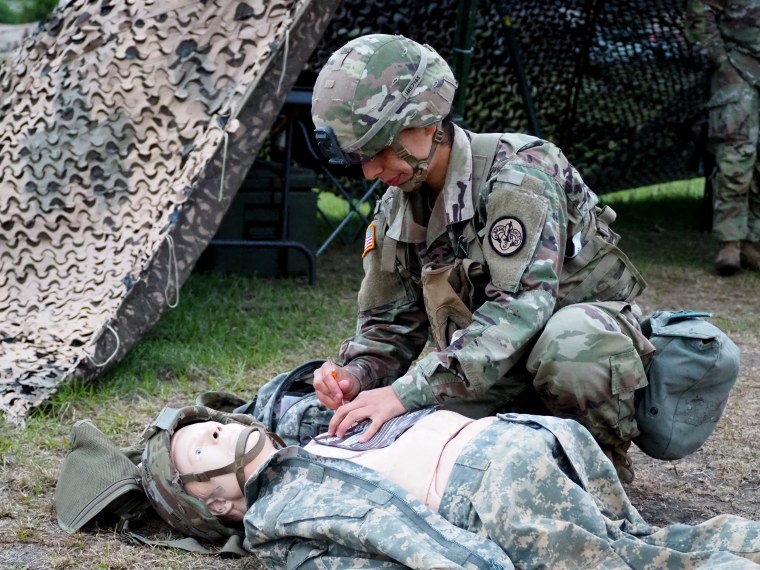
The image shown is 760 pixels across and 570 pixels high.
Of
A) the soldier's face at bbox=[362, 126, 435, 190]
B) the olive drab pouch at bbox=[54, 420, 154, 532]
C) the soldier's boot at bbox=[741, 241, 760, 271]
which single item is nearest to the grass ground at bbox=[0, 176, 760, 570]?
the olive drab pouch at bbox=[54, 420, 154, 532]

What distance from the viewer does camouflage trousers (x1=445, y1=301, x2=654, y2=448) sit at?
2598 millimetres

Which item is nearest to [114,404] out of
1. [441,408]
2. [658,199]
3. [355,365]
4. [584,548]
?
[355,365]

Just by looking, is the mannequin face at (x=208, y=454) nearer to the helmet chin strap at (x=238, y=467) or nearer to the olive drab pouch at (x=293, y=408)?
the helmet chin strap at (x=238, y=467)

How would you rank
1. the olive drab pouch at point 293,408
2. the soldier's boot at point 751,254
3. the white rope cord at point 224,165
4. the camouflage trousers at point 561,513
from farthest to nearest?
the soldier's boot at point 751,254 < the white rope cord at point 224,165 < the olive drab pouch at point 293,408 < the camouflage trousers at point 561,513

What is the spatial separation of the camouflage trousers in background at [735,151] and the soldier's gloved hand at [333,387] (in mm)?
3916

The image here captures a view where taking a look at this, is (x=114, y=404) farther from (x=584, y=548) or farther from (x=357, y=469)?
(x=584, y=548)

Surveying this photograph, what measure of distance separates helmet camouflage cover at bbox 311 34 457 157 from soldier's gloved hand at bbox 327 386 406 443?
0.58 meters

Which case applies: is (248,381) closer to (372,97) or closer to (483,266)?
(483,266)

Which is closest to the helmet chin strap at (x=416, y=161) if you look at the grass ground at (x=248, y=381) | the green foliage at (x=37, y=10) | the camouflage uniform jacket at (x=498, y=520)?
the camouflage uniform jacket at (x=498, y=520)

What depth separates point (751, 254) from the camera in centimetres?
632

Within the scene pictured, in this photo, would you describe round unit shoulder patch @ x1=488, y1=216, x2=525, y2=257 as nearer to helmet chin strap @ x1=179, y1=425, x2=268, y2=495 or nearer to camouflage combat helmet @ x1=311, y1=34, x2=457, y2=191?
camouflage combat helmet @ x1=311, y1=34, x2=457, y2=191

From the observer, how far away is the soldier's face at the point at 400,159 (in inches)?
103

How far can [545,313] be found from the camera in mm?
2582

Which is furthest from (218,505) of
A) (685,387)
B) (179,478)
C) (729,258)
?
(729,258)
